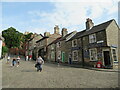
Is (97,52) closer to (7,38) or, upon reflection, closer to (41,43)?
(41,43)

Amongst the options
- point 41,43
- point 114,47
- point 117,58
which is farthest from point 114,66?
point 41,43

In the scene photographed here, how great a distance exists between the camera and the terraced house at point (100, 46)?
1617 cm

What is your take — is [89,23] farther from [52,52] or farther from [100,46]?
[52,52]

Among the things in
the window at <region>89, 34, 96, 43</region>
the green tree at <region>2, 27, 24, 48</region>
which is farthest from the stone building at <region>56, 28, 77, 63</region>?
the green tree at <region>2, 27, 24, 48</region>

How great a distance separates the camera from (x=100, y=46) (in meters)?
16.8

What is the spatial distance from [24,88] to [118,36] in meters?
19.4

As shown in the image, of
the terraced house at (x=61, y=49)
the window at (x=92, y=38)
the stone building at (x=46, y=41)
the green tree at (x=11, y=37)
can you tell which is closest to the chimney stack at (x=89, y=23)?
the window at (x=92, y=38)

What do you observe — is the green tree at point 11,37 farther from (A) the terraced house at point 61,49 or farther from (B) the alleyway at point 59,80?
(B) the alleyway at point 59,80

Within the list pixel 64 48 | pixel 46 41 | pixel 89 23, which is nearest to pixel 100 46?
pixel 89 23

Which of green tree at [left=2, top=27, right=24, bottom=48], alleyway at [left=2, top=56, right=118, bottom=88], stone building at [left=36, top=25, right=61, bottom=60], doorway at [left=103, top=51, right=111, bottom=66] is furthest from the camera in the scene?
green tree at [left=2, top=27, right=24, bottom=48]

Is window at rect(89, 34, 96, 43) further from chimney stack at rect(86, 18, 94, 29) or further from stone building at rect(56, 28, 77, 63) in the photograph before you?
stone building at rect(56, 28, 77, 63)

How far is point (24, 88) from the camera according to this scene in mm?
5988

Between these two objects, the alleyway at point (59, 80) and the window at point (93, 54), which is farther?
the window at point (93, 54)

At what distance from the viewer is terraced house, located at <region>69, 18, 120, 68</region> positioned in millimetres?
16172
